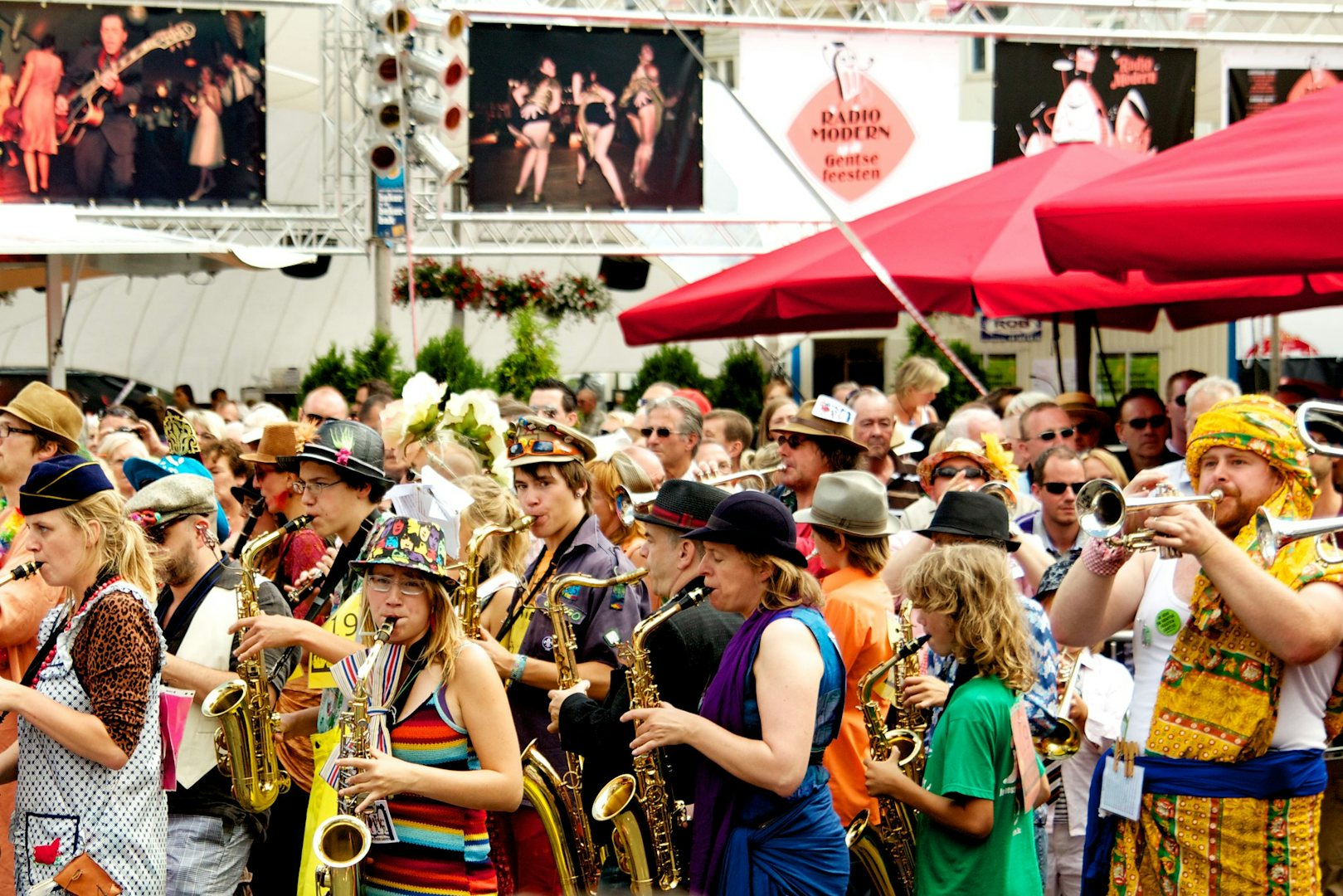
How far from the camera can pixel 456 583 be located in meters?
3.95

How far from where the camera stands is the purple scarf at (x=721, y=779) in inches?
142

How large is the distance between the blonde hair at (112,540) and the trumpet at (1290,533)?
2797 mm

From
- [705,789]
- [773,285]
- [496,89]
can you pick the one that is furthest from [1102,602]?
[496,89]

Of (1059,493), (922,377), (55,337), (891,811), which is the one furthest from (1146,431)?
(55,337)


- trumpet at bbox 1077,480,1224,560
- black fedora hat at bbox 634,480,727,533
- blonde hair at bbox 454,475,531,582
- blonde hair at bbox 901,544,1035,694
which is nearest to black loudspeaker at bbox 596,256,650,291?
blonde hair at bbox 454,475,531,582

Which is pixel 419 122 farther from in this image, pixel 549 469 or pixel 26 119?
pixel 549 469

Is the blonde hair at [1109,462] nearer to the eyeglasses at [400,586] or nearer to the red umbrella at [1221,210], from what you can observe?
the red umbrella at [1221,210]

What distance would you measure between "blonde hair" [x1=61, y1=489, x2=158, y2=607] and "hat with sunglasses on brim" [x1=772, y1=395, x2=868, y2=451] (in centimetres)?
256

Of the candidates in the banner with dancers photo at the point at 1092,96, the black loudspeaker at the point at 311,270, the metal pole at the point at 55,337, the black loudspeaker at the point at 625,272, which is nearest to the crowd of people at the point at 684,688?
the metal pole at the point at 55,337

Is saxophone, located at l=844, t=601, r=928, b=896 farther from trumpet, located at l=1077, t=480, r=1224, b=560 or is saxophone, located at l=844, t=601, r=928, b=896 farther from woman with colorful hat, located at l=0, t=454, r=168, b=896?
woman with colorful hat, located at l=0, t=454, r=168, b=896

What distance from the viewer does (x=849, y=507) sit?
4656 millimetres

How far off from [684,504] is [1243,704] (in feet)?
5.01

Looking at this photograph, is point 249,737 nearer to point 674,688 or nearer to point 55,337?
point 674,688

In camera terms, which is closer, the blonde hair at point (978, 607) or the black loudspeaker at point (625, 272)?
the blonde hair at point (978, 607)
